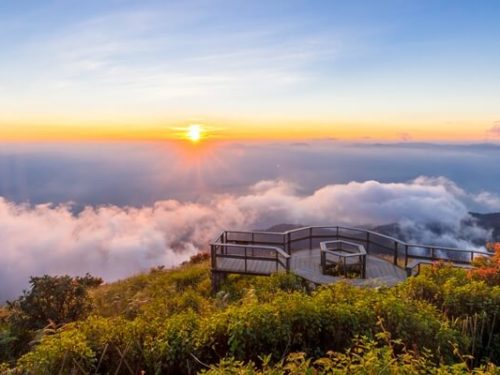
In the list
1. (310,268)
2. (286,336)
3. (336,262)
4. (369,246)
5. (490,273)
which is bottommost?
(310,268)

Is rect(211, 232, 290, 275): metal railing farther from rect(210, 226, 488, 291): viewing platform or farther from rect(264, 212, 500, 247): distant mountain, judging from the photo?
rect(264, 212, 500, 247): distant mountain

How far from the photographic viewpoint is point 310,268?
14.1 meters

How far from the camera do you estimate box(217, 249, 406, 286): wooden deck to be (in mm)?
12966

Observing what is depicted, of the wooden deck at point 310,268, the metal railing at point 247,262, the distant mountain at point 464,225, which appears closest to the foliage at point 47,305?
the metal railing at point 247,262

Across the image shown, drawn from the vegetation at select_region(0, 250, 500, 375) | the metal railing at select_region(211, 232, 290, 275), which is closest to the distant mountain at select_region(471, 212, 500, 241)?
the metal railing at select_region(211, 232, 290, 275)

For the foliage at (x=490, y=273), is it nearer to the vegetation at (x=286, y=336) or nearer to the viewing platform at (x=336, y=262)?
the vegetation at (x=286, y=336)

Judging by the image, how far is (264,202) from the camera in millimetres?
194250

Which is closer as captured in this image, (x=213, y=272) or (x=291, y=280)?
(x=291, y=280)

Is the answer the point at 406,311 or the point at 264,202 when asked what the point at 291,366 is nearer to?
the point at 406,311

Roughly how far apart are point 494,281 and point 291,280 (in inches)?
196

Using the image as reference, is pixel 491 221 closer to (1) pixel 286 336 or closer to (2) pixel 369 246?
(2) pixel 369 246

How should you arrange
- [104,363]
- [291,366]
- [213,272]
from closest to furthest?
[291,366] → [104,363] → [213,272]

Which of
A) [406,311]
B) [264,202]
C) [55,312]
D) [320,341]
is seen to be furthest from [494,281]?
[264,202]

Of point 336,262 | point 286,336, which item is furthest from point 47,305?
point 336,262
